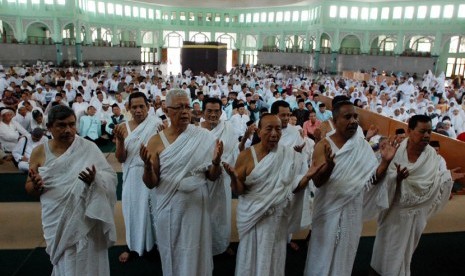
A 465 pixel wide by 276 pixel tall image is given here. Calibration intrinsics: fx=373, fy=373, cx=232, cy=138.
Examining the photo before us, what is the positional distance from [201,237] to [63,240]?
1002mm

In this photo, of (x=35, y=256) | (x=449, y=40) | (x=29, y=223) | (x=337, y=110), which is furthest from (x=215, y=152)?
(x=449, y=40)

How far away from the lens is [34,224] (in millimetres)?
4516

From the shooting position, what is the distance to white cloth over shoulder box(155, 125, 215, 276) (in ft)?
9.03

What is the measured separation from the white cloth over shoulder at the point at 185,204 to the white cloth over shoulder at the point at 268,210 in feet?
1.07

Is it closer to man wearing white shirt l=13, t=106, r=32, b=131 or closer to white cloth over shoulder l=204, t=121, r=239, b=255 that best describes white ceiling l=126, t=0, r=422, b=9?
man wearing white shirt l=13, t=106, r=32, b=131

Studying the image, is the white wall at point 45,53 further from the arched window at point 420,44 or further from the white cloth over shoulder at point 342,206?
the white cloth over shoulder at point 342,206

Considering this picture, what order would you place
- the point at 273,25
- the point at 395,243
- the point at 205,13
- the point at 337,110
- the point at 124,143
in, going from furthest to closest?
the point at 205,13
the point at 273,25
the point at 124,143
the point at 395,243
the point at 337,110

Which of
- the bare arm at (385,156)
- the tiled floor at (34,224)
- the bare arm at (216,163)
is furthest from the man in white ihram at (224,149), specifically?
the bare arm at (385,156)

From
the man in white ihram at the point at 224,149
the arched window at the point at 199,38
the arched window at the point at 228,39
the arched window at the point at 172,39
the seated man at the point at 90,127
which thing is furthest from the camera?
the arched window at the point at 199,38

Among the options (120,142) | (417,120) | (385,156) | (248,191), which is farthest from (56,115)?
(417,120)

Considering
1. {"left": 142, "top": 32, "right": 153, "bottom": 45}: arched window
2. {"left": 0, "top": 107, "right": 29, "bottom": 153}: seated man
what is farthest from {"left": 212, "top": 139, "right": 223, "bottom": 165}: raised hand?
{"left": 142, "top": 32, "right": 153, "bottom": 45}: arched window

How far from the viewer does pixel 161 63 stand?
132 feet

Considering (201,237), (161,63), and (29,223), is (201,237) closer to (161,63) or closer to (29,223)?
(29,223)

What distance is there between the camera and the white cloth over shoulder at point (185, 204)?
2752mm
